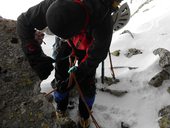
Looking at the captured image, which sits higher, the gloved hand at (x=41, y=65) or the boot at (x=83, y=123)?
the gloved hand at (x=41, y=65)

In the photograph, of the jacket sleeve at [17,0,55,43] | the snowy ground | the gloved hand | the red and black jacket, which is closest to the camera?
the red and black jacket

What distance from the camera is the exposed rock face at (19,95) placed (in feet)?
10.4

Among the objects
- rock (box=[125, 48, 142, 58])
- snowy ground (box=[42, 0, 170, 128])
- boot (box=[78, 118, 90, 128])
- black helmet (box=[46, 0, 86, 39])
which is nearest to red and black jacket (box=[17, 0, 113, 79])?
black helmet (box=[46, 0, 86, 39])

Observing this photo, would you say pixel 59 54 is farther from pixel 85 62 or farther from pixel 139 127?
pixel 139 127

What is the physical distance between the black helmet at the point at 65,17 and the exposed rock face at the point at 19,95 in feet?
2.48

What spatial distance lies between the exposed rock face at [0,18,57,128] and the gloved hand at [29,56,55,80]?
0.07 meters

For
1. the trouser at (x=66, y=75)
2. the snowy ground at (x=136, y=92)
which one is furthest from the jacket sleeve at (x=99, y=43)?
the snowy ground at (x=136, y=92)

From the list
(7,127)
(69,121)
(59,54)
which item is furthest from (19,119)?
(59,54)

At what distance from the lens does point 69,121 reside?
3771 millimetres

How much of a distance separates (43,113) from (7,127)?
37cm

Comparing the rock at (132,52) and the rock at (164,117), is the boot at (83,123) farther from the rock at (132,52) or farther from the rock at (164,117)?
the rock at (132,52)

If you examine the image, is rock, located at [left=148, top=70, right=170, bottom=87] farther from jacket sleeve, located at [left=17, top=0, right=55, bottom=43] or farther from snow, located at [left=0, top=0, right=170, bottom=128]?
jacket sleeve, located at [left=17, top=0, right=55, bottom=43]

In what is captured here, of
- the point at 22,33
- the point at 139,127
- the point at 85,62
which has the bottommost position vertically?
the point at 139,127

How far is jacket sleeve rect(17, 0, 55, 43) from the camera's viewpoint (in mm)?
3350
